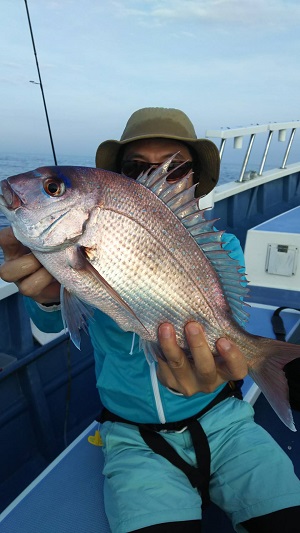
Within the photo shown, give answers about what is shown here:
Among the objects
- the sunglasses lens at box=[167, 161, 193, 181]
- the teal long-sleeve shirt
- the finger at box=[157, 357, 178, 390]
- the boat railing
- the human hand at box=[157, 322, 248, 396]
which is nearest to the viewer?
the human hand at box=[157, 322, 248, 396]

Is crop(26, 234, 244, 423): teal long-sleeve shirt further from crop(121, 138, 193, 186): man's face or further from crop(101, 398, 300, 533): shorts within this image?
crop(121, 138, 193, 186): man's face

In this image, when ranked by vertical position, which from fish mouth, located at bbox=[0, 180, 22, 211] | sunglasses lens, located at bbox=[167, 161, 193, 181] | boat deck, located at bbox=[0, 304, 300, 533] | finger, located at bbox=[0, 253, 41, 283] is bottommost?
boat deck, located at bbox=[0, 304, 300, 533]

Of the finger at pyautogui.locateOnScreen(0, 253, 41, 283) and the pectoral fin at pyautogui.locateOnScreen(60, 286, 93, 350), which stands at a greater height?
the finger at pyautogui.locateOnScreen(0, 253, 41, 283)

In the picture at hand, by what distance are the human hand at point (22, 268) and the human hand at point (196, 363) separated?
514 mm

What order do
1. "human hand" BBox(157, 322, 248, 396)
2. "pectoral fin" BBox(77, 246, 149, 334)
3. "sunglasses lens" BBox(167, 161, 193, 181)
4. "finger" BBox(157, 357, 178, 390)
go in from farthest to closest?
"sunglasses lens" BBox(167, 161, 193, 181)
"finger" BBox(157, 357, 178, 390)
"human hand" BBox(157, 322, 248, 396)
"pectoral fin" BBox(77, 246, 149, 334)

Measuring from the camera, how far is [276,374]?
153 centimetres

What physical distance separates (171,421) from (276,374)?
619 millimetres

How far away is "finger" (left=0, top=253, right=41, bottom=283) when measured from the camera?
4.84ft

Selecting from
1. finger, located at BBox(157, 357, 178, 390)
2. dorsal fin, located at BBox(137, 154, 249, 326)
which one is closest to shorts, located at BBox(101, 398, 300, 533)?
finger, located at BBox(157, 357, 178, 390)

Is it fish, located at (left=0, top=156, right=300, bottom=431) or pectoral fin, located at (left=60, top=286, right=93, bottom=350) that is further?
pectoral fin, located at (left=60, top=286, right=93, bottom=350)

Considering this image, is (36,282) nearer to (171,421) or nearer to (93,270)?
(93,270)

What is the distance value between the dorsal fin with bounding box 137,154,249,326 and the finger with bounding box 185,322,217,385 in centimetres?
24

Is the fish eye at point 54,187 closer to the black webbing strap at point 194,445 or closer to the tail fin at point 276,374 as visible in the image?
the tail fin at point 276,374

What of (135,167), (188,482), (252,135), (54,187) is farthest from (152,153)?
(252,135)
